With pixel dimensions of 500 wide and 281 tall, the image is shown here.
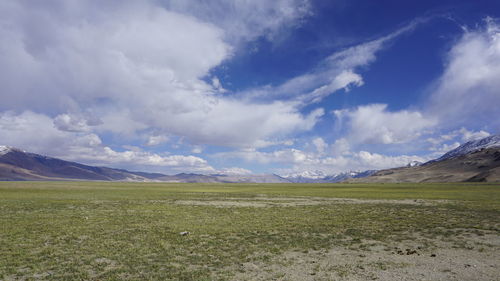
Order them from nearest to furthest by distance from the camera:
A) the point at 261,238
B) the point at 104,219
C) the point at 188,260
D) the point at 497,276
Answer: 1. the point at 497,276
2. the point at 188,260
3. the point at 261,238
4. the point at 104,219

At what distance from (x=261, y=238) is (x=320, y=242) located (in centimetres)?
420

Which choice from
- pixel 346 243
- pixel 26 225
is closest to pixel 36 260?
pixel 26 225

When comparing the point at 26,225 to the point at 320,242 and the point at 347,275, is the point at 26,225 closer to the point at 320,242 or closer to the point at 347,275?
the point at 320,242

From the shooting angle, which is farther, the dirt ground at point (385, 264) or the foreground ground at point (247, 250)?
the foreground ground at point (247, 250)

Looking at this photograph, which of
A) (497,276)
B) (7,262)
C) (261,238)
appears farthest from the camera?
(261,238)

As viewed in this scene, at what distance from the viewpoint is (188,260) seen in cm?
1590

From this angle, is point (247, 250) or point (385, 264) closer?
point (385, 264)

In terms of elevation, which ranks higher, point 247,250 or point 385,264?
point 385,264

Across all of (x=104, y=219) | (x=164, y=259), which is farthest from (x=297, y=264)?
(x=104, y=219)

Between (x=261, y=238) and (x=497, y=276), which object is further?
(x=261, y=238)

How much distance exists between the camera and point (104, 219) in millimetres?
30172

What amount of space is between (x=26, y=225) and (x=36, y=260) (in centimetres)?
1344

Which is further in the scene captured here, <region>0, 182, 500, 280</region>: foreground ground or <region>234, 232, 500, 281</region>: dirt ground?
<region>0, 182, 500, 280</region>: foreground ground

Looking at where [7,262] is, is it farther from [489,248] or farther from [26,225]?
[489,248]
